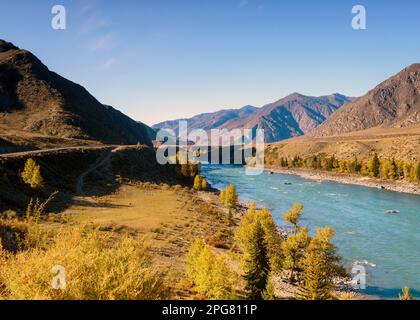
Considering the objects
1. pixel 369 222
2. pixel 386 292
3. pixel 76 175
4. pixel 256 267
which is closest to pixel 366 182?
pixel 369 222

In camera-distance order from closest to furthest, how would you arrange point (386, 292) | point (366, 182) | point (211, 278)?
1. point (211, 278)
2. point (386, 292)
3. point (366, 182)

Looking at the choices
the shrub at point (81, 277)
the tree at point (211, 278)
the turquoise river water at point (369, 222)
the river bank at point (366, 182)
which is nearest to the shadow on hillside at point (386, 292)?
the turquoise river water at point (369, 222)

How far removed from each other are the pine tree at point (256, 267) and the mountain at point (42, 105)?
11679 cm

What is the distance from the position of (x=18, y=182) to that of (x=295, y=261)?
4396cm

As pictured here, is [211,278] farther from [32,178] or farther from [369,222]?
[369,222]

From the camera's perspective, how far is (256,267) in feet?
96.0

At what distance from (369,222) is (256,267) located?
2016 inches

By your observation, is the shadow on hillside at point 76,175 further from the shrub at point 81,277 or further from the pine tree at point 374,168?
the pine tree at point 374,168

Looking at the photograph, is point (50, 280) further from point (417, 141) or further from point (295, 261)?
point (417, 141)

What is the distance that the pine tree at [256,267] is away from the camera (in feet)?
91.5

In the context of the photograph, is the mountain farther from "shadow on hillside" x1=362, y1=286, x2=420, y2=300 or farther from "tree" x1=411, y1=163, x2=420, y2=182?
"tree" x1=411, y1=163, x2=420, y2=182

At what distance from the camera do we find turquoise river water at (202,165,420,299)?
4300 centimetres
